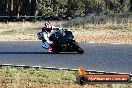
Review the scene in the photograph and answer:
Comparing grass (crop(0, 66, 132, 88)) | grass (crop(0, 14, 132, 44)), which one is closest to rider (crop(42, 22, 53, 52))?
grass (crop(0, 66, 132, 88))

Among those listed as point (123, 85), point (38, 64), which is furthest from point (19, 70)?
point (123, 85)

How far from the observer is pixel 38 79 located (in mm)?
13305

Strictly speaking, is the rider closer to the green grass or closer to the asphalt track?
the asphalt track

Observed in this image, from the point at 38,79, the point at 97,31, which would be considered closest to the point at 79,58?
the point at 38,79

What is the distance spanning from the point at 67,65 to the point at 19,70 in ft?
6.59

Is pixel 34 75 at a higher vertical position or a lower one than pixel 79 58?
higher

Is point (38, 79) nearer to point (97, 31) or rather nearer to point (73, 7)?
point (97, 31)

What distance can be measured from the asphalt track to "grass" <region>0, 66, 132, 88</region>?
4.31 ft

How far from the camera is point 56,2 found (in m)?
64.0

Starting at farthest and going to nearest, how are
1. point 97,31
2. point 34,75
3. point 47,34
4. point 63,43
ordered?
point 97,31 → point 63,43 → point 47,34 → point 34,75

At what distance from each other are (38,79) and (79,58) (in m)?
4.70

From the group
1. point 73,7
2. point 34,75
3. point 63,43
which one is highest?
point 34,75

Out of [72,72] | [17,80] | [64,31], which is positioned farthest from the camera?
[64,31]

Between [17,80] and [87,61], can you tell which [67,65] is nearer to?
A: [87,61]
